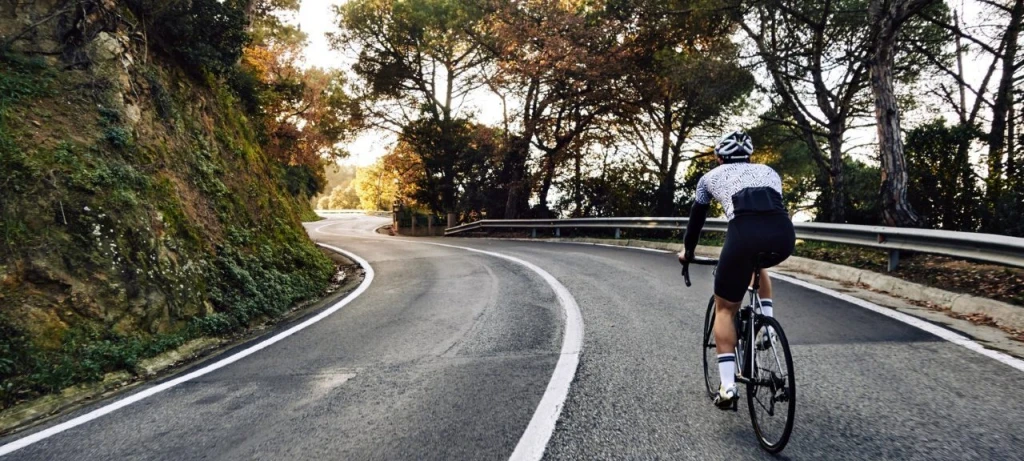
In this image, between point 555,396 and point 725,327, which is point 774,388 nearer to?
point 725,327

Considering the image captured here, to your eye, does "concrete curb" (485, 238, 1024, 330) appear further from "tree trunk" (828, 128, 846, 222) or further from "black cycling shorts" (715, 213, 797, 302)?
"tree trunk" (828, 128, 846, 222)

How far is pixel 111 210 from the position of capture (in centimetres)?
602

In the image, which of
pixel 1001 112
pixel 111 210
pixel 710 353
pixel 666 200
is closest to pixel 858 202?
pixel 1001 112

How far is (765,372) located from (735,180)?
1.15 meters

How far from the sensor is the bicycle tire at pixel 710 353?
3.62 m

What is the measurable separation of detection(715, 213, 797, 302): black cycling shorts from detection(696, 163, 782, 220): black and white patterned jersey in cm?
15

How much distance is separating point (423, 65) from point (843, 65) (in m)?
21.3

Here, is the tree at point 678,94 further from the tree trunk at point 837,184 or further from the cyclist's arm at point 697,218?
the cyclist's arm at point 697,218

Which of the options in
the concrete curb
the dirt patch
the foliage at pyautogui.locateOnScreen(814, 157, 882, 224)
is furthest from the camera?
the foliage at pyautogui.locateOnScreen(814, 157, 882, 224)

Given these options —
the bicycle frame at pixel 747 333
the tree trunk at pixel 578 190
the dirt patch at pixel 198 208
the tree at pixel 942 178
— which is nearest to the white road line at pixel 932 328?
Result: the bicycle frame at pixel 747 333

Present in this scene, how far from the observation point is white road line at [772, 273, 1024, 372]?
4.04m

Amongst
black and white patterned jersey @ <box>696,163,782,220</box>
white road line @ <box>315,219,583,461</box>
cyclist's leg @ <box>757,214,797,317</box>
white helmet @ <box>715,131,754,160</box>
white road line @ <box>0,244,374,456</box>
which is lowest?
white road line @ <box>0,244,374,456</box>

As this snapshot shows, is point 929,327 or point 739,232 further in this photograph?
point 929,327

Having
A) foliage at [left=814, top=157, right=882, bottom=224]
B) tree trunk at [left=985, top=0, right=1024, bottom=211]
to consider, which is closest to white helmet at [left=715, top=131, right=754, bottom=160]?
foliage at [left=814, top=157, right=882, bottom=224]
